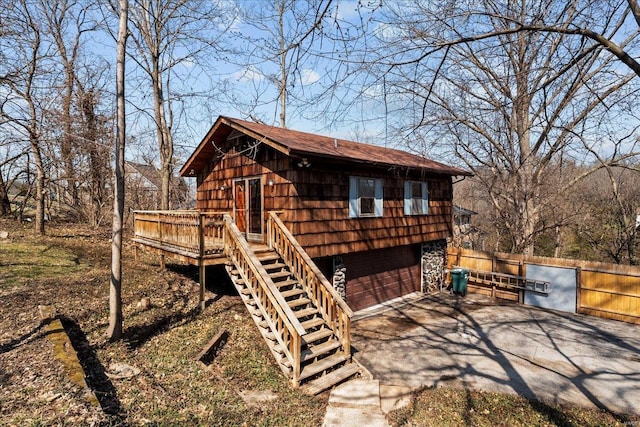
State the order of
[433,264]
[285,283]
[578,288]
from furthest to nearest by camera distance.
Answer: [433,264], [578,288], [285,283]

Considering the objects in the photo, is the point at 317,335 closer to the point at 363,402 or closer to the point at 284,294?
the point at 284,294

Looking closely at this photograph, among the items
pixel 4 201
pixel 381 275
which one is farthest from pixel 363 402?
pixel 4 201

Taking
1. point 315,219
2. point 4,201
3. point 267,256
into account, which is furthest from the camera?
point 4,201

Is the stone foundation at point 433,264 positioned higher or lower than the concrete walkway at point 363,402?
higher

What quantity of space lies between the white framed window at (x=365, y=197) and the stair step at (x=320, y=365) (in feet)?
13.3

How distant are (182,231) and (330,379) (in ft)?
16.2

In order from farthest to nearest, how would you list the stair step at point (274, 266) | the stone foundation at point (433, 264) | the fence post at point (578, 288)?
the stone foundation at point (433, 264) → the fence post at point (578, 288) → the stair step at point (274, 266)

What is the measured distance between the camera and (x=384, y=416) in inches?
194

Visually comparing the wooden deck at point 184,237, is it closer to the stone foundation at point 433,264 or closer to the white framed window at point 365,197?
the white framed window at point 365,197

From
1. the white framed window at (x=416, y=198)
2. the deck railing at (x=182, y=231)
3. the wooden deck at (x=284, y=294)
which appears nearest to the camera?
the wooden deck at (x=284, y=294)

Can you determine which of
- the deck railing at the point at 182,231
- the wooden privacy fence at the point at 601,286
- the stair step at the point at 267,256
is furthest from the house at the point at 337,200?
the wooden privacy fence at the point at 601,286

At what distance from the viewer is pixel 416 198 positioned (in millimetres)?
11656

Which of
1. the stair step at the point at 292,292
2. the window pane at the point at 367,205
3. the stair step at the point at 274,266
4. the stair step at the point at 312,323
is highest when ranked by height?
the window pane at the point at 367,205

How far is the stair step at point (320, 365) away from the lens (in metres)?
Answer: 5.62
